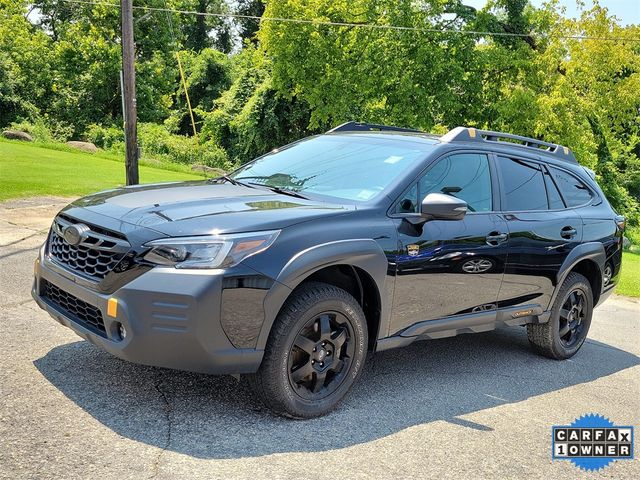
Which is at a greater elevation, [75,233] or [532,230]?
[75,233]

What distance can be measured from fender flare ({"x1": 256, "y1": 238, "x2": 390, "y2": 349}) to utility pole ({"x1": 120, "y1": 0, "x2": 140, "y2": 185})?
9737 millimetres

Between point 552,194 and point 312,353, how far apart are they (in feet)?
9.64

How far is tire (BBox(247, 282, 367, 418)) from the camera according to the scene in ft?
12.5

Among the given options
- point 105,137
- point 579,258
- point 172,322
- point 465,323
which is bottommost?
point 105,137

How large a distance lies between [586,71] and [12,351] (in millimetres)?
24361

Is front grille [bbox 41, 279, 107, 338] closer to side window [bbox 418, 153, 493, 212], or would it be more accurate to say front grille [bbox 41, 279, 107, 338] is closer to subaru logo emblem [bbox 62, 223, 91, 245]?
subaru logo emblem [bbox 62, 223, 91, 245]

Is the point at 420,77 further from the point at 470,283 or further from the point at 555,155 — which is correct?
the point at 470,283

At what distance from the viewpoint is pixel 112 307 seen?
3584 millimetres

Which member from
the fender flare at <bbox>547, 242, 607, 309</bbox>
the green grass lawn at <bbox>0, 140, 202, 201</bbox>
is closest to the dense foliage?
the green grass lawn at <bbox>0, 140, 202, 201</bbox>

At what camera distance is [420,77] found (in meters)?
25.1

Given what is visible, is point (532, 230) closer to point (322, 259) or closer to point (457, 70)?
point (322, 259)

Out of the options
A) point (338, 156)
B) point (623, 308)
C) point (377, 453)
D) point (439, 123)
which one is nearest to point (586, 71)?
point (439, 123)

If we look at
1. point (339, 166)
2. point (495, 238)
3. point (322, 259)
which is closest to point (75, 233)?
point (322, 259)

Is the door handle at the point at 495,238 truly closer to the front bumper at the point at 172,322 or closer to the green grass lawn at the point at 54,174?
the front bumper at the point at 172,322
